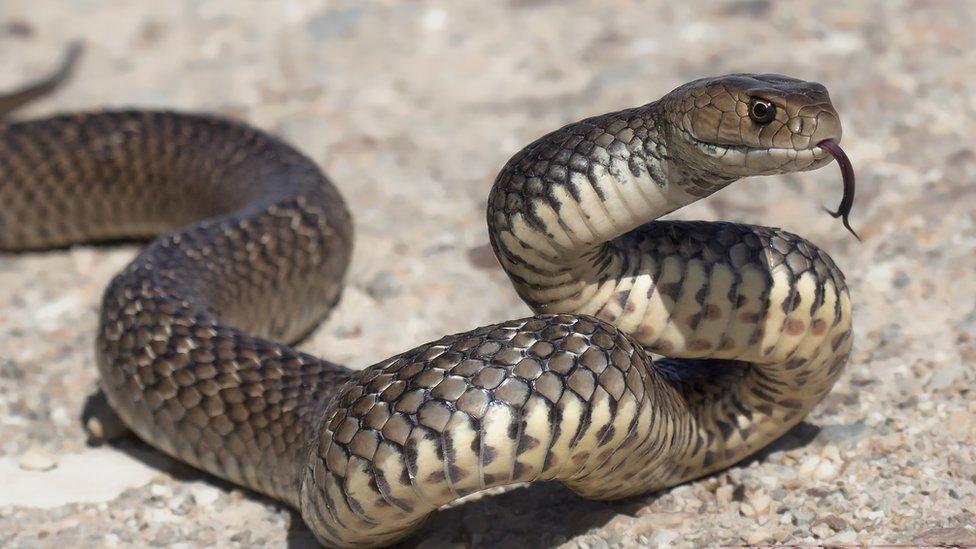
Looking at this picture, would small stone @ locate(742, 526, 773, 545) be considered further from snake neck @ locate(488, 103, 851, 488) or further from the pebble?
snake neck @ locate(488, 103, 851, 488)

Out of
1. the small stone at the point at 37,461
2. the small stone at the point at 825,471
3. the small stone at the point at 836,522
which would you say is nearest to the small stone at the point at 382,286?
the small stone at the point at 37,461

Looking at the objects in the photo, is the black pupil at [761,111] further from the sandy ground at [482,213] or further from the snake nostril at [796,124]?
the sandy ground at [482,213]

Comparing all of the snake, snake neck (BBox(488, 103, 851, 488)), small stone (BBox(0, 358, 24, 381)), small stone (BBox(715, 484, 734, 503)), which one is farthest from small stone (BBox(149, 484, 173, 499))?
small stone (BBox(715, 484, 734, 503))

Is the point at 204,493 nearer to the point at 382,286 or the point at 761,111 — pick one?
the point at 382,286

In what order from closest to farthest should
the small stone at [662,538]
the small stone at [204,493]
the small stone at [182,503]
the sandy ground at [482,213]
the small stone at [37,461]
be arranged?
the small stone at [662,538] < the sandy ground at [482,213] < the small stone at [182,503] < the small stone at [204,493] < the small stone at [37,461]

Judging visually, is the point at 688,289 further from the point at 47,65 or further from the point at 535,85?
the point at 47,65
